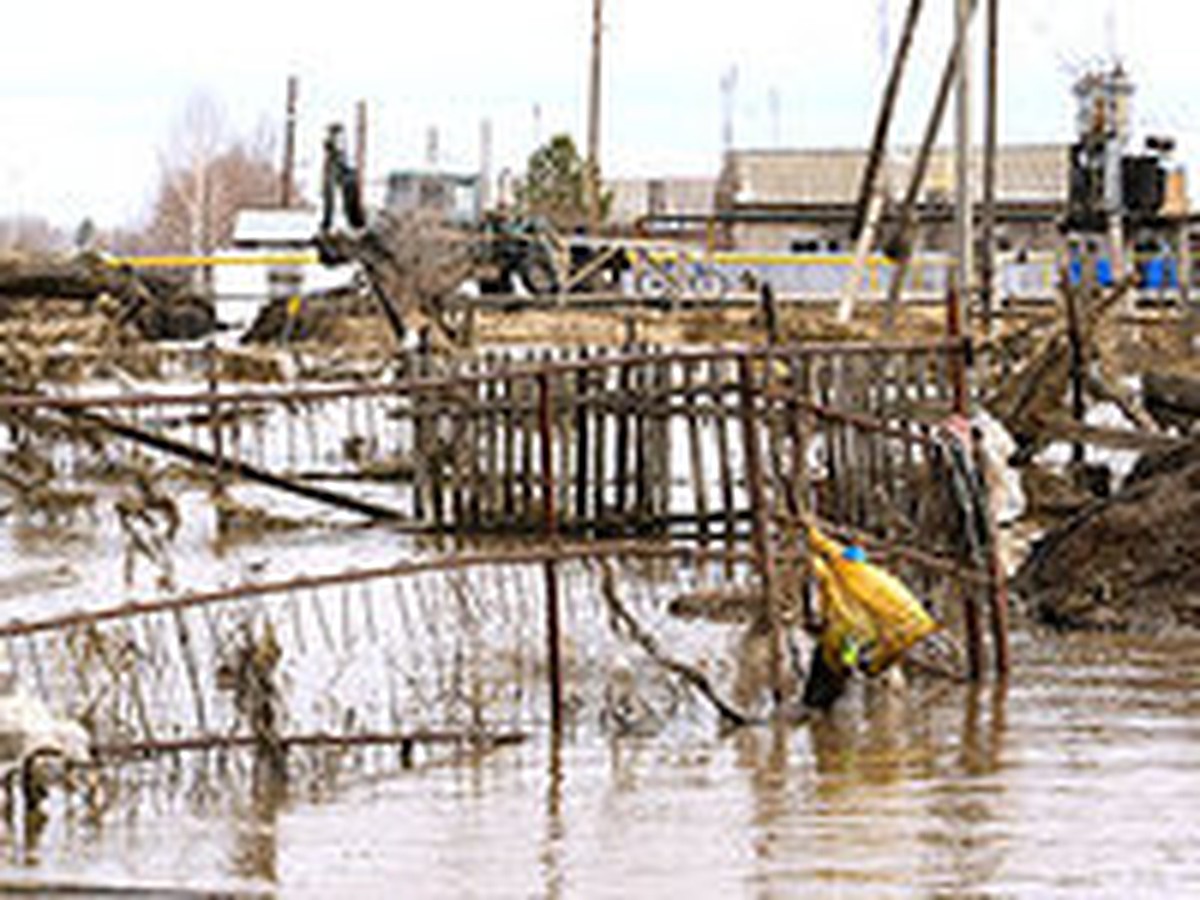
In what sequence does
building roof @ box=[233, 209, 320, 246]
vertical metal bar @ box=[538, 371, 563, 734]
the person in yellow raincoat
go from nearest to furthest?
1. vertical metal bar @ box=[538, 371, 563, 734]
2. the person in yellow raincoat
3. building roof @ box=[233, 209, 320, 246]

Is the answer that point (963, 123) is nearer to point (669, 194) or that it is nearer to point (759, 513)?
point (759, 513)

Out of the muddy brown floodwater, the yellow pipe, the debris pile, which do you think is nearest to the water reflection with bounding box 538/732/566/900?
the muddy brown floodwater

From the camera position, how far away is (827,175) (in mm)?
80375

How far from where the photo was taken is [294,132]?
Result: 86938 mm

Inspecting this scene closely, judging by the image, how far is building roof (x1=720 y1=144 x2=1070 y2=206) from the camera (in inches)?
3083

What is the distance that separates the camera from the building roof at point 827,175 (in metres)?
78.3

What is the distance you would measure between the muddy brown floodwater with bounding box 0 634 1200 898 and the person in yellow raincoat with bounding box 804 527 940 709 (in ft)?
1.00

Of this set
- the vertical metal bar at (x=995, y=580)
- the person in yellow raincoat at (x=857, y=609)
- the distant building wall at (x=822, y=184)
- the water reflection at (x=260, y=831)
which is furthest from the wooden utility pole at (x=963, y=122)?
the distant building wall at (x=822, y=184)

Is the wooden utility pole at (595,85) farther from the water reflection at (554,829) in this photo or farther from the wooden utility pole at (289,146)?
the water reflection at (554,829)

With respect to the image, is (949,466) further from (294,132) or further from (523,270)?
(294,132)

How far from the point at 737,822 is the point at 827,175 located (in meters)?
73.5

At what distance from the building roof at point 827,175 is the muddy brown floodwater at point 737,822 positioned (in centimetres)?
6676

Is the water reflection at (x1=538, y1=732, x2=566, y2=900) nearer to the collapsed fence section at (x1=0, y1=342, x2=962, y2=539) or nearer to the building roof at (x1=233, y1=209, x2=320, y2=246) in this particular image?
the collapsed fence section at (x1=0, y1=342, x2=962, y2=539)

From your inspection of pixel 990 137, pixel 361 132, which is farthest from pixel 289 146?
pixel 990 137
